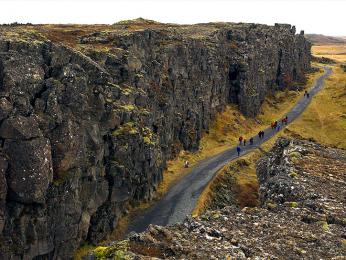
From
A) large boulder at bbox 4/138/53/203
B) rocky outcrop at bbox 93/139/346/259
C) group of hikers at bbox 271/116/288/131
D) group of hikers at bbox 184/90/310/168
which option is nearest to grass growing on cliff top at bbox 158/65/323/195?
group of hikers at bbox 184/90/310/168

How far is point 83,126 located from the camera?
52344mm

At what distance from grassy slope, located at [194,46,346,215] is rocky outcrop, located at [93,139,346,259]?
26202 mm

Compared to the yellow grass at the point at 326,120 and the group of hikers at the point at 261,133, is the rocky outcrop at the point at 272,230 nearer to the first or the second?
the group of hikers at the point at 261,133

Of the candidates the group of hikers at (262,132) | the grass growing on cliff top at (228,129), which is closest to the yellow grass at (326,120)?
the group of hikers at (262,132)

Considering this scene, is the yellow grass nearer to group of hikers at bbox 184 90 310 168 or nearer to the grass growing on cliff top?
group of hikers at bbox 184 90 310 168

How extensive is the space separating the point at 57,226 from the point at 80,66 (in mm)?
20910

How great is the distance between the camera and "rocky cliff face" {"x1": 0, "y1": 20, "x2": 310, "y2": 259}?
144 feet

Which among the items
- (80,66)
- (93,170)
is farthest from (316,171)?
(80,66)

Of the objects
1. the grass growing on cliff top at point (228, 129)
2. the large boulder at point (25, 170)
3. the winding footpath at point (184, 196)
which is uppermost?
the large boulder at point (25, 170)

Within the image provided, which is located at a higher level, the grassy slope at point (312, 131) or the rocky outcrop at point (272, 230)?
the rocky outcrop at point (272, 230)

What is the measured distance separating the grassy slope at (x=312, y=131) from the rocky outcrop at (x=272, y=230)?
26202mm

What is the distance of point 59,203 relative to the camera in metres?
47.7

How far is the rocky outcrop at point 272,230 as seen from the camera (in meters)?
25.3

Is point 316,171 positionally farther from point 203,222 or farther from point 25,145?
point 25,145
